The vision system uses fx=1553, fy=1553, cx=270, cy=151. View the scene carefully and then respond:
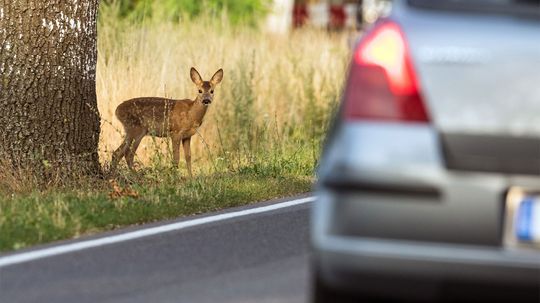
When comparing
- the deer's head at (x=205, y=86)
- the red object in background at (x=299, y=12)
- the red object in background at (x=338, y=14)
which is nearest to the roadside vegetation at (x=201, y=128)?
the deer's head at (x=205, y=86)

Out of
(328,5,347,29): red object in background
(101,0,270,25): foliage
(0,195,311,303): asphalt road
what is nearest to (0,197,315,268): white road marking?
(0,195,311,303): asphalt road

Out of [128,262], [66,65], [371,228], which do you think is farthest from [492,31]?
[66,65]

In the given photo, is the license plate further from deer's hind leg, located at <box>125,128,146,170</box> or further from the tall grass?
the tall grass

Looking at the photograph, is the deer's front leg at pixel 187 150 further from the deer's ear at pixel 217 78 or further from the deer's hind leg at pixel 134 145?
the deer's ear at pixel 217 78

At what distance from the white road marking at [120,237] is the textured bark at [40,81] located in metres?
1.70

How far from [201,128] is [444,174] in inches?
417

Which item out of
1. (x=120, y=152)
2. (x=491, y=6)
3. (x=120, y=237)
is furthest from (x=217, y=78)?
(x=491, y=6)

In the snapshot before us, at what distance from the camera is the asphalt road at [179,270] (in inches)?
277

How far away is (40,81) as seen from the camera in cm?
1098

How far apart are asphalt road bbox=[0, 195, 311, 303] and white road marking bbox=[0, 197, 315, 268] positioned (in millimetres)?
77

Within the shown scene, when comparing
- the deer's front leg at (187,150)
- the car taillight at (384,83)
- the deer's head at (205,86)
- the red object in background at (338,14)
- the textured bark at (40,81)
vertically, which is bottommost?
the red object in background at (338,14)

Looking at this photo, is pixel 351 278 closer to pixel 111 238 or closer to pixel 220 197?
pixel 111 238

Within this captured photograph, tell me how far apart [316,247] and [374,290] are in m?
0.26

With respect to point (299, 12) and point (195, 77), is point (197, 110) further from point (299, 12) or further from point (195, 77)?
point (299, 12)
